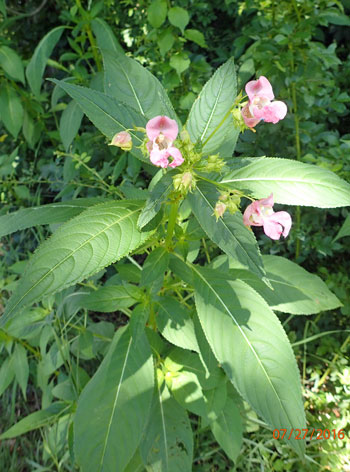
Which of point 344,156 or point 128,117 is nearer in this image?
point 128,117

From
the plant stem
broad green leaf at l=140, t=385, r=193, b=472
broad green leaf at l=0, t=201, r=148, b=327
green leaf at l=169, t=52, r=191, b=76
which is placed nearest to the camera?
broad green leaf at l=0, t=201, r=148, b=327

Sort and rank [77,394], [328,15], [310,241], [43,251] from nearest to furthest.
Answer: [43,251]
[77,394]
[328,15]
[310,241]

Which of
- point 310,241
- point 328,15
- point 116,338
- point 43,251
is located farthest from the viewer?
point 310,241

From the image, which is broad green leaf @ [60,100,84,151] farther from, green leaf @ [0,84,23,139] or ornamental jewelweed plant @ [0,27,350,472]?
ornamental jewelweed plant @ [0,27,350,472]

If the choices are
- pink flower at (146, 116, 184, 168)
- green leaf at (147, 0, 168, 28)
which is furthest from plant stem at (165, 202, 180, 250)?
green leaf at (147, 0, 168, 28)

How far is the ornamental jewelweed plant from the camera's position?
0.90m

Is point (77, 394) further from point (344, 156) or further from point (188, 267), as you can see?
point (344, 156)

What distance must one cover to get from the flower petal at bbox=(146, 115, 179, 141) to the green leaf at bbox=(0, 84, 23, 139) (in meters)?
1.75

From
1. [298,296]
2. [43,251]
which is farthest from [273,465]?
[43,251]

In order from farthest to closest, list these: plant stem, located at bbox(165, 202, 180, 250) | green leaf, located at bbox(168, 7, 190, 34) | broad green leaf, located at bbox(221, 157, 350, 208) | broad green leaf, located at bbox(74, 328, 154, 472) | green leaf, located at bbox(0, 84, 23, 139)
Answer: green leaf, located at bbox(0, 84, 23, 139)
green leaf, located at bbox(168, 7, 190, 34)
broad green leaf, located at bbox(74, 328, 154, 472)
plant stem, located at bbox(165, 202, 180, 250)
broad green leaf, located at bbox(221, 157, 350, 208)

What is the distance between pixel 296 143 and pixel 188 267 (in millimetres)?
1149

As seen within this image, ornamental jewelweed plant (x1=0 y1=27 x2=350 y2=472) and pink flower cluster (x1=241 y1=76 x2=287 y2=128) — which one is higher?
pink flower cluster (x1=241 y1=76 x2=287 y2=128)

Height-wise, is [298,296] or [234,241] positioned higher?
[234,241]

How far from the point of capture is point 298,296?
1.51 m
